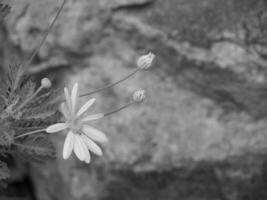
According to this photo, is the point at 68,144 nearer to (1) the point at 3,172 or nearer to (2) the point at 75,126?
(2) the point at 75,126

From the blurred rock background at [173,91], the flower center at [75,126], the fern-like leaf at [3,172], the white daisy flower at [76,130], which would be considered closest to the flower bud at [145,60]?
the white daisy flower at [76,130]

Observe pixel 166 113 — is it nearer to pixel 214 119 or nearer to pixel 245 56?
pixel 214 119

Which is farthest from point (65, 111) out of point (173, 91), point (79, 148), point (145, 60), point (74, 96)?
point (173, 91)

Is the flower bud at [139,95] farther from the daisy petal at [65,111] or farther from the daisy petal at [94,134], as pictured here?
the daisy petal at [65,111]

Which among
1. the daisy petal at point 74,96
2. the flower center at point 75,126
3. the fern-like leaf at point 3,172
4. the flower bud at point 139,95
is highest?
the flower bud at point 139,95

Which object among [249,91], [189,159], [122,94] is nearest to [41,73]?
[122,94]

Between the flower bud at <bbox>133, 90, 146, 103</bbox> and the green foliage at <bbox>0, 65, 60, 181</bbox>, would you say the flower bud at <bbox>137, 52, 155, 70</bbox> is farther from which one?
the green foliage at <bbox>0, 65, 60, 181</bbox>
